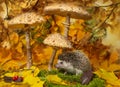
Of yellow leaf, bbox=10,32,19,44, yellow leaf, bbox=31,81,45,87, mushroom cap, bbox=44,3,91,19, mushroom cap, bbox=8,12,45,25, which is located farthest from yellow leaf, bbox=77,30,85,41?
yellow leaf, bbox=31,81,45,87

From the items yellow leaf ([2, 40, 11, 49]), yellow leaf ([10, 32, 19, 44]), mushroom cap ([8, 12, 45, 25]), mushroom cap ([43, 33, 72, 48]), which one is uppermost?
mushroom cap ([8, 12, 45, 25])

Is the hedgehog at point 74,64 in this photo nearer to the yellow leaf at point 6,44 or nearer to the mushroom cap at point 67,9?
the mushroom cap at point 67,9

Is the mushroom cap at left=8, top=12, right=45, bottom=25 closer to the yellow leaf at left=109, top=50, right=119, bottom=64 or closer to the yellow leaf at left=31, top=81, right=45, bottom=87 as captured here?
the yellow leaf at left=31, top=81, right=45, bottom=87

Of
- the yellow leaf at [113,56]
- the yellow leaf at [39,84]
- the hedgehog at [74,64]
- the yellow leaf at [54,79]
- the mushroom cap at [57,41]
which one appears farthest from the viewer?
the yellow leaf at [113,56]

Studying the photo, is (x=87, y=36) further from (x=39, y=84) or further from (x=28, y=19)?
(x=39, y=84)

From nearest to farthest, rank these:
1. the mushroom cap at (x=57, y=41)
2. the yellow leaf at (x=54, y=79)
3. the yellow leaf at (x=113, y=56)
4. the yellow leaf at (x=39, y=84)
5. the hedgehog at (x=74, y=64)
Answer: the yellow leaf at (x=39, y=84)
the yellow leaf at (x=54, y=79)
the mushroom cap at (x=57, y=41)
the hedgehog at (x=74, y=64)
the yellow leaf at (x=113, y=56)

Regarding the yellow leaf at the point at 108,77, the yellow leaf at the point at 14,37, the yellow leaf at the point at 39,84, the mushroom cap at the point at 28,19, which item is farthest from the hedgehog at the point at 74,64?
the yellow leaf at the point at 14,37

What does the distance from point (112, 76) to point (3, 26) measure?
0.95 meters

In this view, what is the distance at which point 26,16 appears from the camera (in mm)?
2348

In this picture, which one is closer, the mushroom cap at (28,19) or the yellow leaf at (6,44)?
the mushroom cap at (28,19)

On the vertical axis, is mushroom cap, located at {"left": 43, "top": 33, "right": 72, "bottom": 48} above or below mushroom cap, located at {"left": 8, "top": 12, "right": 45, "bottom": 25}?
below

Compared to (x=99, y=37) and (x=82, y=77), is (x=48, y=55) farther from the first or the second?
(x=82, y=77)

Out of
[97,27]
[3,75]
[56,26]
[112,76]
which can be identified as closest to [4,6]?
[56,26]

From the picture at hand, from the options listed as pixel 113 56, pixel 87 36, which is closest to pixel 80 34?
pixel 87 36
